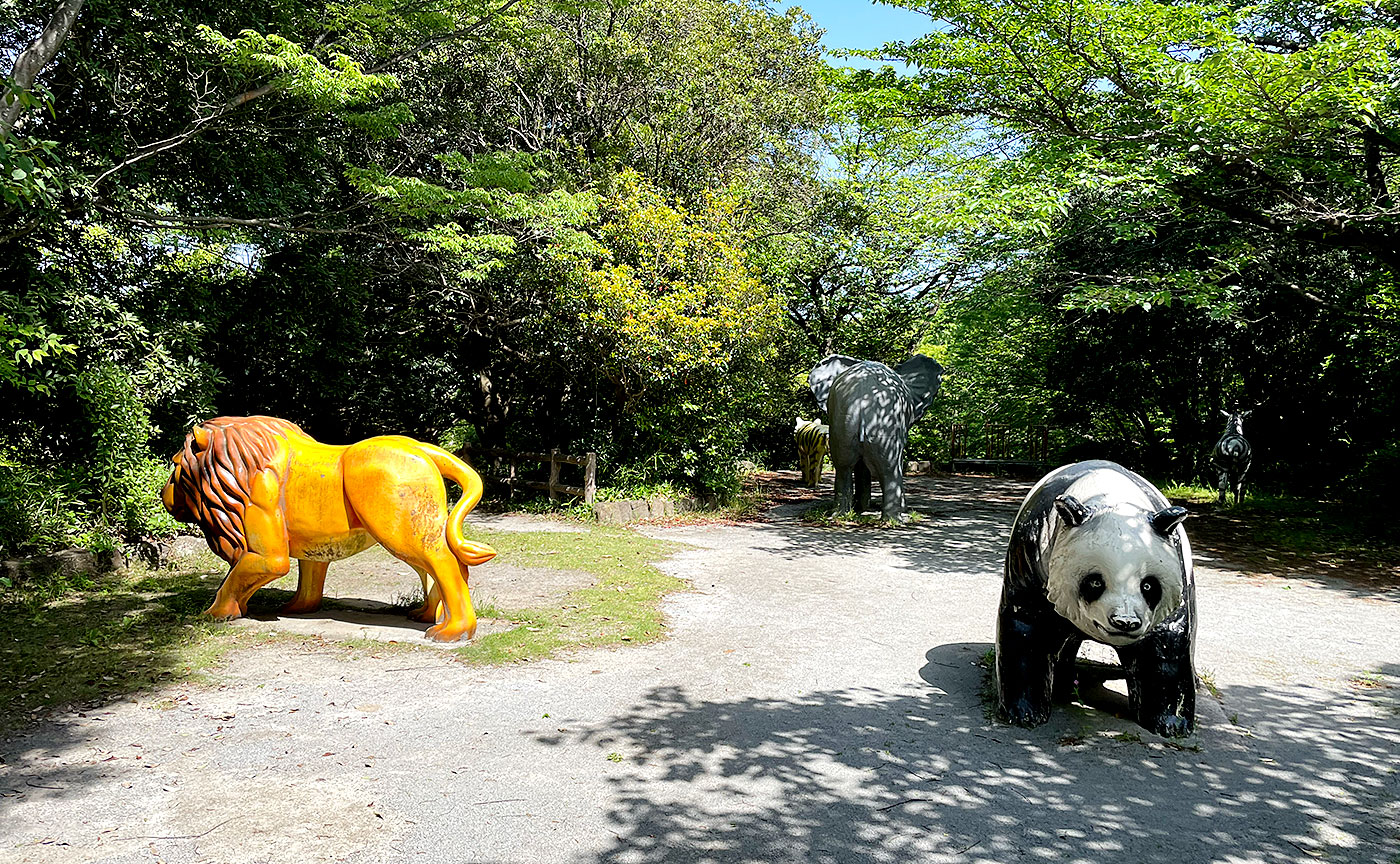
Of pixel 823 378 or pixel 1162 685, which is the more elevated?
pixel 823 378

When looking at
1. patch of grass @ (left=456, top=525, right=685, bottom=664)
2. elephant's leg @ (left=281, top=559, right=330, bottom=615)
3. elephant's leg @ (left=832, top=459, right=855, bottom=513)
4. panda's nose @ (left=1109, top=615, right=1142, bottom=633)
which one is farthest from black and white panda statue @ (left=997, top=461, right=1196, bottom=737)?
elephant's leg @ (left=832, top=459, right=855, bottom=513)

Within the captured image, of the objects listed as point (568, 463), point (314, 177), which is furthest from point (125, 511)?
point (568, 463)

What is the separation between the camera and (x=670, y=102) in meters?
13.7

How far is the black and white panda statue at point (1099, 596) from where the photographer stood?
12.6 feet

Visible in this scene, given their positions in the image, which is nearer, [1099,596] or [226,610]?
[1099,596]

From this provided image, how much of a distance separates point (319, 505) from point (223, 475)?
2.35ft

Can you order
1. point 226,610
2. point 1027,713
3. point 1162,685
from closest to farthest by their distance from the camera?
1. point 1162,685
2. point 1027,713
3. point 226,610

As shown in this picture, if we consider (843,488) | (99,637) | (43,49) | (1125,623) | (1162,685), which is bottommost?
(99,637)

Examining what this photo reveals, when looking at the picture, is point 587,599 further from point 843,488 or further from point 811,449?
point 811,449

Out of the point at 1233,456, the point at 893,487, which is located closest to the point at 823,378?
the point at 893,487

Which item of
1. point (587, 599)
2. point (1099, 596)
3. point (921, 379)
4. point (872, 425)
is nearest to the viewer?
point (1099, 596)

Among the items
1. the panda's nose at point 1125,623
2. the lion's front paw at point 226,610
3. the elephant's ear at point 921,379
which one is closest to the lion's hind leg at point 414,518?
the lion's front paw at point 226,610

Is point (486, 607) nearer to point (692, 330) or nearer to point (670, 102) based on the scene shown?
point (692, 330)

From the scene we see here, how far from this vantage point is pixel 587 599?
7.15 metres
